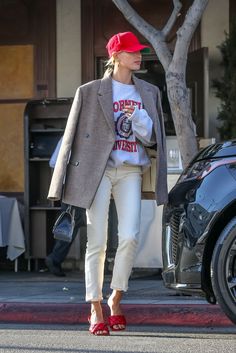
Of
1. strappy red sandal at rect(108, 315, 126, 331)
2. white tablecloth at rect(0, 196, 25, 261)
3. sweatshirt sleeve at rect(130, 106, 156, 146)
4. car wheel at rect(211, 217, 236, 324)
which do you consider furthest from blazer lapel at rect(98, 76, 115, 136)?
white tablecloth at rect(0, 196, 25, 261)

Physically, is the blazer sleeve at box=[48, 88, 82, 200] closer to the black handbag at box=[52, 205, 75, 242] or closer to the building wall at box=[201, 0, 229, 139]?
the black handbag at box=[52, 205, 75, 242]

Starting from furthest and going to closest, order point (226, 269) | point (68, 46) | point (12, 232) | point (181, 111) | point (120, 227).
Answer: point (68, 46) < point (12, 232) < point (181, 111) < point (120, 227) < point (226, 269)

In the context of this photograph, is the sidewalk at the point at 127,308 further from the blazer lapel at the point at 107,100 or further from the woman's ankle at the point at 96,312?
the blazer lapel at the point at 107,100

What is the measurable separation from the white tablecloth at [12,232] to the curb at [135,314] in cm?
305

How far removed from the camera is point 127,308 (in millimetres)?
6414

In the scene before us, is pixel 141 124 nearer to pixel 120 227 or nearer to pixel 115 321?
pixel 120 227

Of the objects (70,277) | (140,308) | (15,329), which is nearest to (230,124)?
(70,277)

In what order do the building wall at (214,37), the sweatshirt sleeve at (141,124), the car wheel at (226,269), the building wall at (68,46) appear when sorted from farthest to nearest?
the building wall at (68,46) < the building wall at (214,37) < the sweatshirt sleeve at (141,124) < the car wheel at (226,269)

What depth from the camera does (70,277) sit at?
9180 millimetres

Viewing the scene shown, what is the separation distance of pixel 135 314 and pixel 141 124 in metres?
1.81

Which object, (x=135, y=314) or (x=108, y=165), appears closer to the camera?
(x=108, y=165)

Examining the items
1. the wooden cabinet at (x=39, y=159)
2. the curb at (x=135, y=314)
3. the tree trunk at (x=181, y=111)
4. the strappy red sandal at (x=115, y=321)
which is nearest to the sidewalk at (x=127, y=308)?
the curb at (x=135, y=314)

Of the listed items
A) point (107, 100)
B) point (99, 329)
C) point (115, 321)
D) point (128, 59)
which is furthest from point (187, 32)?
point (99, 329)

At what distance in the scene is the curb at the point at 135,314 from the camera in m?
6.16
